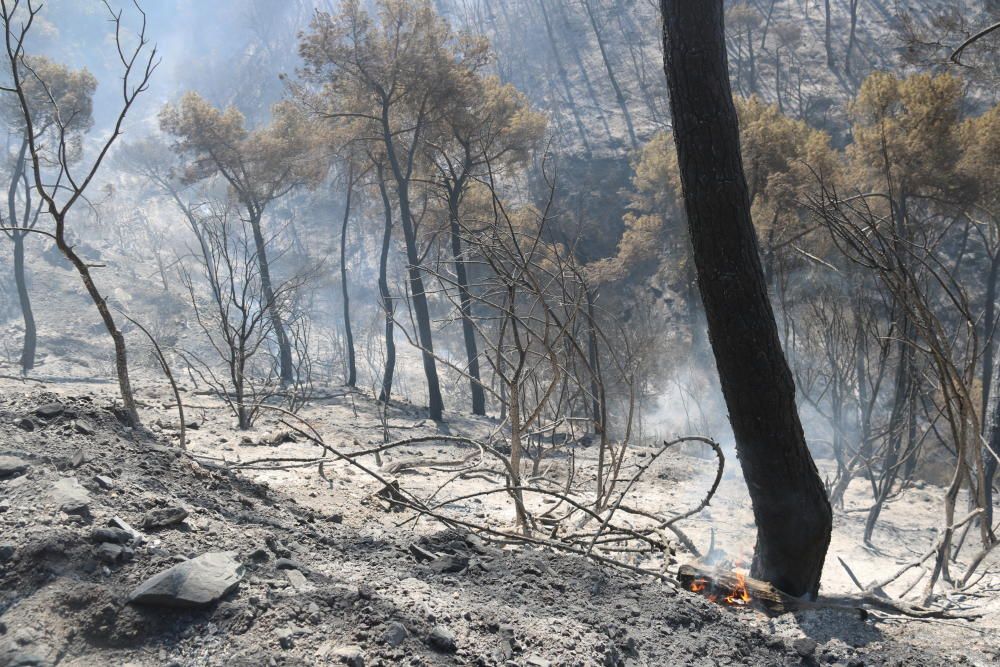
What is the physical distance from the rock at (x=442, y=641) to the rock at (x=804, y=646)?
1.16m

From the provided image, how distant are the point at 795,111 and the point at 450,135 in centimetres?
2265

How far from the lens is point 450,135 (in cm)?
1525

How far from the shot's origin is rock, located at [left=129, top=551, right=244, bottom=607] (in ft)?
6.37

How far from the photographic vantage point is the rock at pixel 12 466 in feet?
8.75

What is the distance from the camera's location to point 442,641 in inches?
77.7

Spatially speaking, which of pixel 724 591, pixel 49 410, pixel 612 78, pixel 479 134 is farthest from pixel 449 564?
pixel 612 78

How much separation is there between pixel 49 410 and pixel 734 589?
334 centimetres

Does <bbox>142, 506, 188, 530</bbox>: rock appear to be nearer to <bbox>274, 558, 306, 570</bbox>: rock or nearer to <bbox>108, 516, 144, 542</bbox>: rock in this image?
<bbox>108, 516, 144, 542</bbox>: rock

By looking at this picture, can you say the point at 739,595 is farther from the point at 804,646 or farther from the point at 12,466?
the point at 12,466

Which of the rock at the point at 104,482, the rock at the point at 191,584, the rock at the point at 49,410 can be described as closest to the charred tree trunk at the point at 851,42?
the rock at the point at 49,410

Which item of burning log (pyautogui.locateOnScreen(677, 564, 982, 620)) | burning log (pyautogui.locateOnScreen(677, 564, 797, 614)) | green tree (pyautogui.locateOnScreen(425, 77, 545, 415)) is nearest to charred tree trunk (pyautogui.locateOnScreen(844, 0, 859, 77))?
green tree (pyautogui.locateOnScreen(425, 77, 545, 415))

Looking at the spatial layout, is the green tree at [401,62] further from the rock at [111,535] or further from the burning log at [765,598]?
the rock at [111,535]

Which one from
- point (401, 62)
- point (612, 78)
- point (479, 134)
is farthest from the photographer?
point (612, 78)

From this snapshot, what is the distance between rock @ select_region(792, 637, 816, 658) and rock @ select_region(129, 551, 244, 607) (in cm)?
181
